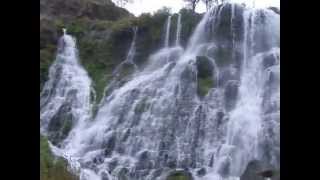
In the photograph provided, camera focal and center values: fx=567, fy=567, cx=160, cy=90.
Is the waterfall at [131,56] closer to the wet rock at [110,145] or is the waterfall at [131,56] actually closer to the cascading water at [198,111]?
the cascading water at [198,111]

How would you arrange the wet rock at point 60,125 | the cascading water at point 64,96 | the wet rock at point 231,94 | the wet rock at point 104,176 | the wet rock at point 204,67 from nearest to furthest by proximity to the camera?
the wet rock at point 104,176 < the wet rock at point 231,94 < the wet rock at point 60,125 < the cascading water at point 64,96 < the wet rock at point 204,67

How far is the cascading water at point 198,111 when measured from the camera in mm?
7645

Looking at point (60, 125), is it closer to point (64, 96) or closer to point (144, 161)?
point (64, 96)

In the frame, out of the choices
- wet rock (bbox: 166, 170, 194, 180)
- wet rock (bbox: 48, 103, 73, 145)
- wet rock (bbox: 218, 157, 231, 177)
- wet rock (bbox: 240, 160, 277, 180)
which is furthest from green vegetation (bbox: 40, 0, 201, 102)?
wet rock (bbox: 240, 160, 277, 180)

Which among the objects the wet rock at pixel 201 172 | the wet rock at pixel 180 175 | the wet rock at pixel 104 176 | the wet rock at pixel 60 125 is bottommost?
the wet rock at pixel 104 176

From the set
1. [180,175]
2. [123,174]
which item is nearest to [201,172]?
[180,175]

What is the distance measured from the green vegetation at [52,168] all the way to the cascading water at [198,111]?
0.94ft

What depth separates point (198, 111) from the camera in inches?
332

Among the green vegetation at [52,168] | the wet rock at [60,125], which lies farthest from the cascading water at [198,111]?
the green vegetation at [52,168]

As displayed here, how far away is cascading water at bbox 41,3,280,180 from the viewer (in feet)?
25.1

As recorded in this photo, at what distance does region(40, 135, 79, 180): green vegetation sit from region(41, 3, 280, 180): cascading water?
0.29 m
